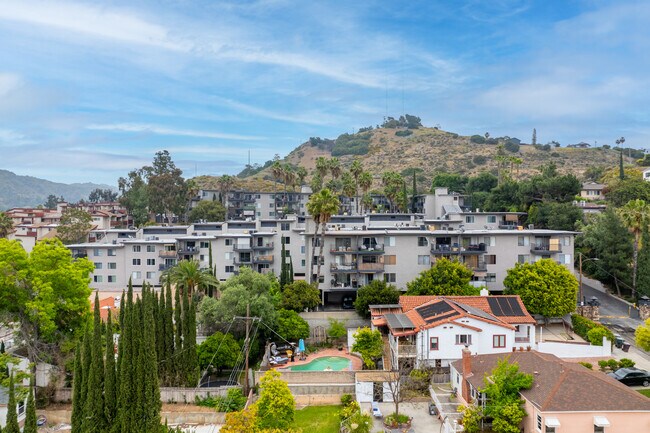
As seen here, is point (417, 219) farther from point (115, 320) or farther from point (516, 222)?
point (115, 320)

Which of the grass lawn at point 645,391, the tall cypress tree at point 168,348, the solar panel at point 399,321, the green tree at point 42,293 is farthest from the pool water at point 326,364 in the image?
the grass lawn at point 645,391

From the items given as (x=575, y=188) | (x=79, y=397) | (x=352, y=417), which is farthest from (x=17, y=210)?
(x=575, y=188)

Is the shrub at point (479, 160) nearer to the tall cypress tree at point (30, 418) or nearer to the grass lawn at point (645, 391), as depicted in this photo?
the grass lawn at point (645, 391)

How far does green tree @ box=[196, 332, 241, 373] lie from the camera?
134ft

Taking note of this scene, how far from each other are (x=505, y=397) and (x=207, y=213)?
83.5 metres

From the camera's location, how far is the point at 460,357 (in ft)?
123

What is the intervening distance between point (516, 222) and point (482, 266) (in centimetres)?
2818

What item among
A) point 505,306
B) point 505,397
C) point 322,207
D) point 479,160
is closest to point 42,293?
point 322,207

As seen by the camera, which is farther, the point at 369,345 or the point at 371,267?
the point at 371,267

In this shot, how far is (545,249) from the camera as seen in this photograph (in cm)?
5641

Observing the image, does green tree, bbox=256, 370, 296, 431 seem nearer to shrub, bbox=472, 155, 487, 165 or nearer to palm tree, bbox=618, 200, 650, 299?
palm tree, bbox=618, 200, 650, 299

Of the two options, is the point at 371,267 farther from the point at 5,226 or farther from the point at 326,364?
the point at 5,226

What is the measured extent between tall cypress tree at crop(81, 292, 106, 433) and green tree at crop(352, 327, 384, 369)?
2119 centimetres

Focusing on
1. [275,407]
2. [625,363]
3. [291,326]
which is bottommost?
[275,407]
